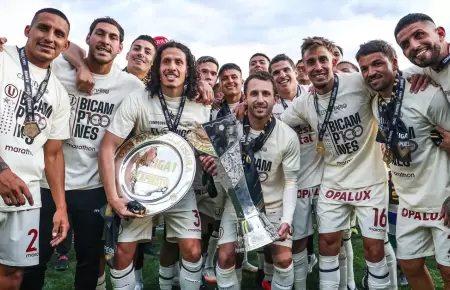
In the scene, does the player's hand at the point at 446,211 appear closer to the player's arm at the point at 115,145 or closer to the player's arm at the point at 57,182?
the player's arm at the point at 115,145

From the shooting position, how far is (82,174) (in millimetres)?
3564

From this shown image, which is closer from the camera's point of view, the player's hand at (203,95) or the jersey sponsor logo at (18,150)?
the jersey sponsor logo at (18,150)

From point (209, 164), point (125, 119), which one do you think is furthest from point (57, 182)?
point (209, 164)

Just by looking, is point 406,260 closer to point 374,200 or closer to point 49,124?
point 374,200

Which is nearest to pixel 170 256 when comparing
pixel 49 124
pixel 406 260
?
pixel 49 124

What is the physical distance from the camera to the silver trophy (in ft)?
11.3

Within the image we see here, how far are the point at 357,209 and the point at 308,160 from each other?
2.39 feet

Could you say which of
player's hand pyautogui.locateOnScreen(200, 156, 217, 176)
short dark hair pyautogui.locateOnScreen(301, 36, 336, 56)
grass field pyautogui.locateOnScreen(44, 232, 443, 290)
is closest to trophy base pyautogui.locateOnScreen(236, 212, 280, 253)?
player's hand pyautogui.locateOnScreen(200, 156, 217, 176)

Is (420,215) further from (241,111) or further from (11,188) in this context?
(11,188)

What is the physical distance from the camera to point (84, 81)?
11.4 ft

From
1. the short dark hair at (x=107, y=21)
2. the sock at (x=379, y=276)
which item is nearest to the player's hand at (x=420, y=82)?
the sock at (x=379, y=276)

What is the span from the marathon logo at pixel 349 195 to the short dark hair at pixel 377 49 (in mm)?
1245

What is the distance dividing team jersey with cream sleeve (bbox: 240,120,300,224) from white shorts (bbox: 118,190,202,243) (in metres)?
0.73

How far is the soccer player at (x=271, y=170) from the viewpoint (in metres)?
3.56
